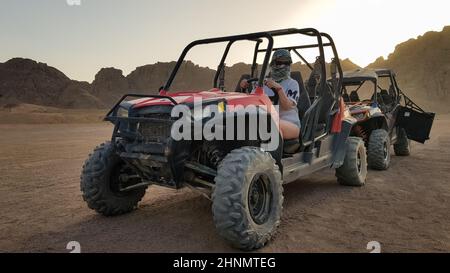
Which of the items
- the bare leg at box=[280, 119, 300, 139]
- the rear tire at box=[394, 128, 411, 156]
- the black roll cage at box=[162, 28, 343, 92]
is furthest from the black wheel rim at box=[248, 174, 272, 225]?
the rear tire at box=[394, 128, 411, 156]

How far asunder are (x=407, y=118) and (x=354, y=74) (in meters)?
1.68

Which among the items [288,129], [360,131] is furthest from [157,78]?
[288,129]

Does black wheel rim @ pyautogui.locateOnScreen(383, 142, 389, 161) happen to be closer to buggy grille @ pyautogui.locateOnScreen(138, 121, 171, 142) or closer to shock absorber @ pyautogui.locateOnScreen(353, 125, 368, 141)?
shock absorber @ pyautogui.locateOnScreen(353, 125, 368, 141)

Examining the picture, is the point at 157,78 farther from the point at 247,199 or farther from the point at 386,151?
the point at 247,199

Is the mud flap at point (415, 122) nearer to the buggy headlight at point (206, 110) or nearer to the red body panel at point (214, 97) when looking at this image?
the red body panel at point (214, 97)

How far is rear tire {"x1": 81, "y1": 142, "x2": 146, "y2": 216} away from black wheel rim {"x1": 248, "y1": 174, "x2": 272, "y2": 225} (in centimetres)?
171

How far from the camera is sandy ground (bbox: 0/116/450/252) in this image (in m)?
4.20

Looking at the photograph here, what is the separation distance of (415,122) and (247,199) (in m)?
7.85

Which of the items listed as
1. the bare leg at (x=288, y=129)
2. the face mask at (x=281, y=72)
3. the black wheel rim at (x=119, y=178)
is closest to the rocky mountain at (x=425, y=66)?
the face mask at (x=281, y=72)

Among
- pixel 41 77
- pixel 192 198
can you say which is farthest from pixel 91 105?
pixel 192 198

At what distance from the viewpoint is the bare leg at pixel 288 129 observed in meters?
5.16

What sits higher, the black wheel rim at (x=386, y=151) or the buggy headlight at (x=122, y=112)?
the buggy headlight at (x=122, y=112)

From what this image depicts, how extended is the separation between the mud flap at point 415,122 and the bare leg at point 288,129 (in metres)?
6.14

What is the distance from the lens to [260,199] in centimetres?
439
